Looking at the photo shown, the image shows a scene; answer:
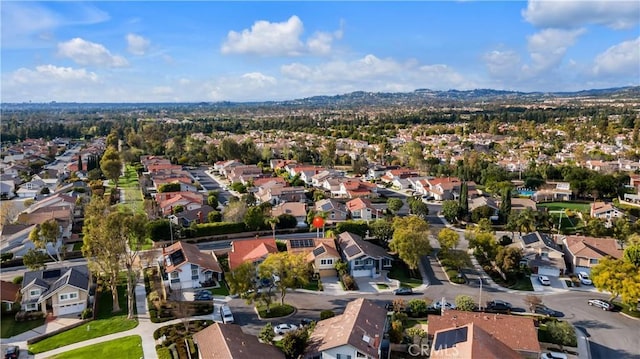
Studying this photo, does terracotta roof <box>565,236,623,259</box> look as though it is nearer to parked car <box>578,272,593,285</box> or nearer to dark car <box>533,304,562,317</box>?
parked car <box>578,272,593,285</box>

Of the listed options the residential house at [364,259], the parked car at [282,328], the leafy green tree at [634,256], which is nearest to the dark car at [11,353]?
the parked car at [282,328]

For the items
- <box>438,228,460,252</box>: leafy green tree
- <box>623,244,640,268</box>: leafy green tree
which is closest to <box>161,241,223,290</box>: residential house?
<box>438,228,460,252</box>: leafy green tree

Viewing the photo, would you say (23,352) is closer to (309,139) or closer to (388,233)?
(388,233)

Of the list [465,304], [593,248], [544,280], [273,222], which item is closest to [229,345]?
[465,304]

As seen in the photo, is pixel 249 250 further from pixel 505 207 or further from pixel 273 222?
pixel 505 207

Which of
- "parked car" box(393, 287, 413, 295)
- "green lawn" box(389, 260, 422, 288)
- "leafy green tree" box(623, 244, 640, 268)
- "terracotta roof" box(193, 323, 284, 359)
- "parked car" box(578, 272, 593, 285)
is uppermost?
"leafy green tree" box(623, 244, 640, 268)

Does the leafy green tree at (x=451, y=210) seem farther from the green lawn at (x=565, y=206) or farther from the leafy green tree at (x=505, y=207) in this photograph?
the green lawn at (x=565, y=206)

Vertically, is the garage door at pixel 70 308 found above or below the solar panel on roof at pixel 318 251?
below
